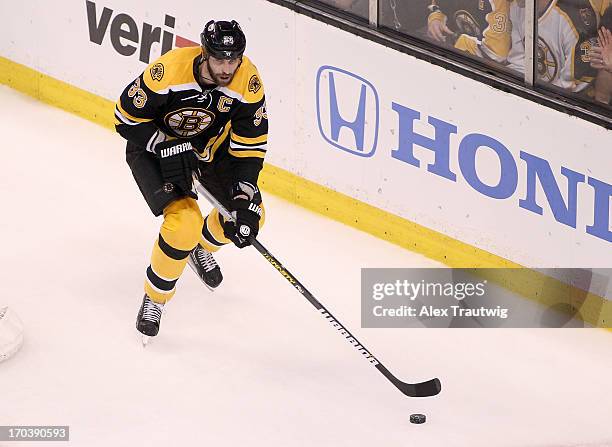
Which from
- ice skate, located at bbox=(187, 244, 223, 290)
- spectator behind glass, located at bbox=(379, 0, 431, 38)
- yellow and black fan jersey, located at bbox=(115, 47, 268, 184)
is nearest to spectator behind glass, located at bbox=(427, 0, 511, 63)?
spectator behind glass, located at bbox=(379, 0, 431, 38)

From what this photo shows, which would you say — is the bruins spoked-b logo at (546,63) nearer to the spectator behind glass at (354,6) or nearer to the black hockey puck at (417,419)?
the spectator behind glass at (354,6)

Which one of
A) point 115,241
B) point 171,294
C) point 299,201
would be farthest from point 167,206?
point 299,201

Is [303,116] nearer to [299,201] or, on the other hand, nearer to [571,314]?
[299,201]

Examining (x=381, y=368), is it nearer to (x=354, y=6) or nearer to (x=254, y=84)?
(x=254, y=84)

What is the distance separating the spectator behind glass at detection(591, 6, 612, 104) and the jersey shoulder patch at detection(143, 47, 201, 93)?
1.59 metres

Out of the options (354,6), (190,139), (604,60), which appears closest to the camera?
(190,139)

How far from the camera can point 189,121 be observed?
5.35 meters

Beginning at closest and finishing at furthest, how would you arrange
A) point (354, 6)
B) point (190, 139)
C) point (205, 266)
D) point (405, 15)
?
point (190, 139)
point (205, 266)
point (405, 15)
point (354, 6)

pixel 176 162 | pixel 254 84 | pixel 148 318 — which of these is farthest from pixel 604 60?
pixel 148 318

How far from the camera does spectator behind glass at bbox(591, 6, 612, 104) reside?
18.3 feet

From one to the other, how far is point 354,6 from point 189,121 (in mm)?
1326

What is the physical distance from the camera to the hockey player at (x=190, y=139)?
17.0ft

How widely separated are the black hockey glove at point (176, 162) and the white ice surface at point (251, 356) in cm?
68

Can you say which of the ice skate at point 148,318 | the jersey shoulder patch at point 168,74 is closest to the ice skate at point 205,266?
the ice skate at point 148,318
